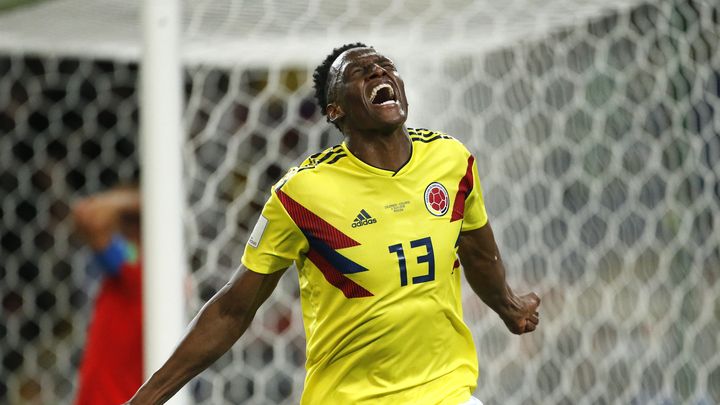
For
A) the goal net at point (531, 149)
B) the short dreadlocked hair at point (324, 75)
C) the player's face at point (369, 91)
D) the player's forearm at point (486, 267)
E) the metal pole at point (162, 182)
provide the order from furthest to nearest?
the goal net at point (531, 149) → the metal pole at point (162, 182) → the player's forearm at point (486, 267) → the short dreadlocked hair at point (324, 75) → the player's face at point (369, 91)

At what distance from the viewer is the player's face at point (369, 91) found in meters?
1.72

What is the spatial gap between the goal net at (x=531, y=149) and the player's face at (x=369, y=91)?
5.42 ft

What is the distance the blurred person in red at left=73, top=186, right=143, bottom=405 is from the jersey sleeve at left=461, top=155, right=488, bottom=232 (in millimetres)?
1474

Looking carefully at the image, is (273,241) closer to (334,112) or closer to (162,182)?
(334,112)

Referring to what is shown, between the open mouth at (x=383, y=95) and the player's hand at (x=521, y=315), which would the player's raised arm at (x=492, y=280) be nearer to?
the player's hand at (x=521, y=315)

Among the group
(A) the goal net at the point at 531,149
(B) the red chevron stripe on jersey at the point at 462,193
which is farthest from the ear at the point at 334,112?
(A) the goal net at the point at 531,149

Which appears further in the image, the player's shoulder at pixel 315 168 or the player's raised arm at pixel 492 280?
the player's raised arm at pixel 492 280

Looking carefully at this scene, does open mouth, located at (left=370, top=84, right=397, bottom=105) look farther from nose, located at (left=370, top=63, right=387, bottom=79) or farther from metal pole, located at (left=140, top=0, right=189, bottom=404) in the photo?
metal pole, located at (left=140, top=0, right=189, bottom=404)

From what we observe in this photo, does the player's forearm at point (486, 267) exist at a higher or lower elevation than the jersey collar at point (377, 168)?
lower

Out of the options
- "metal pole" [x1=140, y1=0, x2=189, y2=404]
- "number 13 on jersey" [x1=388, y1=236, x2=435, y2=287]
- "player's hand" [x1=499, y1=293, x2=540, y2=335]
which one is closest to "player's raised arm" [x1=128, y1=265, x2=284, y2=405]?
"number 13 on jersey" [x1=388, y1=236, x2=435, y2=287]

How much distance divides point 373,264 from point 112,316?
1.63 meters

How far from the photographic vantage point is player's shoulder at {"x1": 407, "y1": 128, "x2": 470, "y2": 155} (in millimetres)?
1844

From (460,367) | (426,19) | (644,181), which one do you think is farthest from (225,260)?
(460,367)

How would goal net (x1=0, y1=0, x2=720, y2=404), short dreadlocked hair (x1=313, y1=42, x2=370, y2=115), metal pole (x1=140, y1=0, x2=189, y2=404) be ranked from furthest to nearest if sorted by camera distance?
goal net (x1=0, y1=0, x2=720, y2=404) → metal pole (x1=140, y1=0, x2=189, y2=404) → short dreadlocked hair (x1=313, y1=42, x2=370, y2=115)
